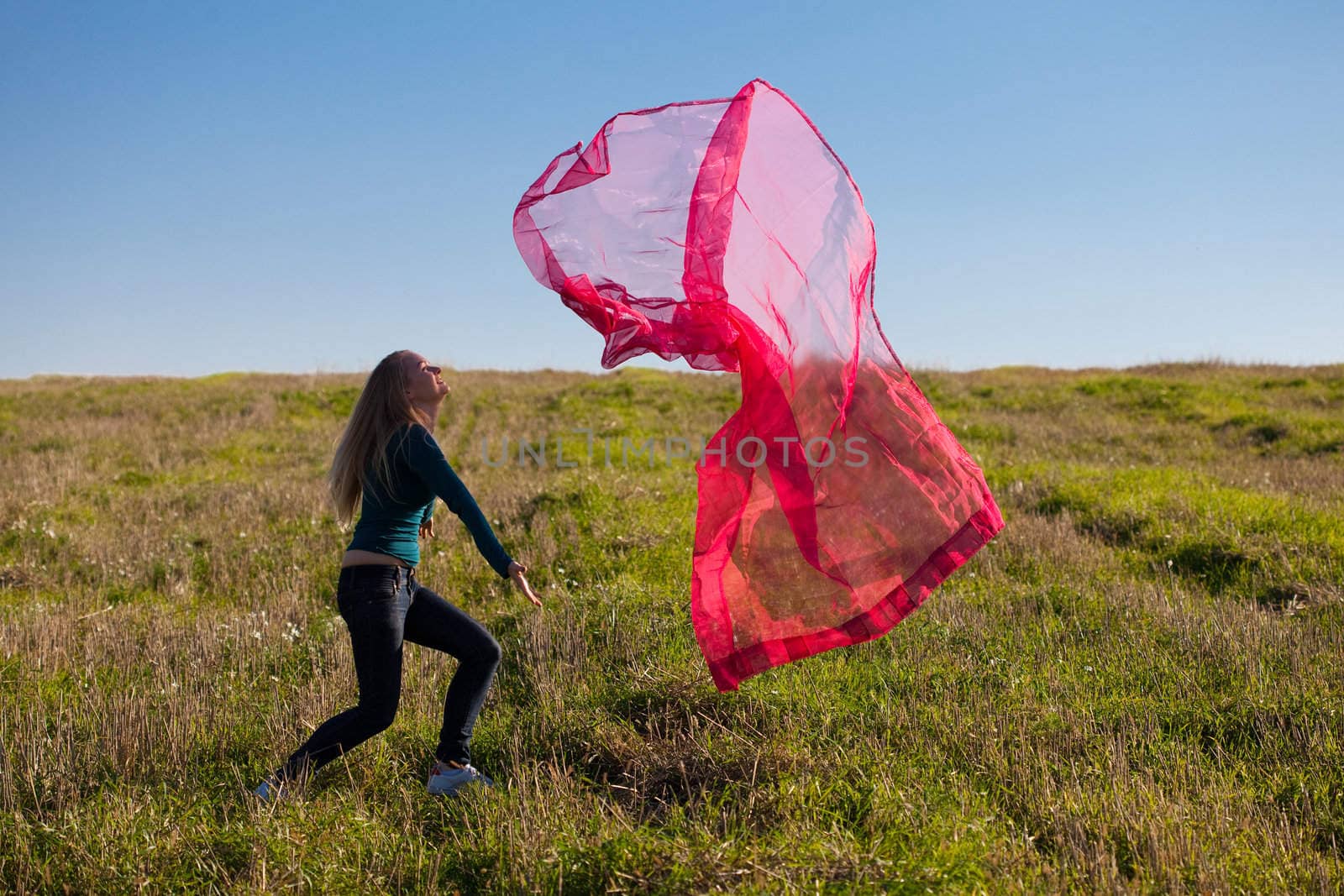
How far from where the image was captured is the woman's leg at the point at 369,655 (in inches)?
141

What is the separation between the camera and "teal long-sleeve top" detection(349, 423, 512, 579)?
3535 millimetres

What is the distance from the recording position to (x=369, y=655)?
360 centimetres

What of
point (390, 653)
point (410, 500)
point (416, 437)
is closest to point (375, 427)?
point (416, 437)

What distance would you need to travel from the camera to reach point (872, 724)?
4.16 meters

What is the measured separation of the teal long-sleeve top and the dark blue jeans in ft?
0.37

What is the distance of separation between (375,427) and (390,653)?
94 cm

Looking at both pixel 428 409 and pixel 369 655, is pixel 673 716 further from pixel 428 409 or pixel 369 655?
pixel 428 409

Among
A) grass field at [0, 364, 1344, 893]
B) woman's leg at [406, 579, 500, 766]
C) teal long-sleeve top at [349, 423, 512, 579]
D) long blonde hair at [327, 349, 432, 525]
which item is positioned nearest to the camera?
grass field at [0, 364, 1344, 893]

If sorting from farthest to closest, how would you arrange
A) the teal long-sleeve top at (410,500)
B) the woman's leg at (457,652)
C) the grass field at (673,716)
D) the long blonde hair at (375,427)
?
the woman's leg at (457,652), the long blonde hair at (375,427), the teal long-sleeve top at (410,500), the grass field at (673,716)

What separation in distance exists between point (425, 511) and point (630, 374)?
24.3 m

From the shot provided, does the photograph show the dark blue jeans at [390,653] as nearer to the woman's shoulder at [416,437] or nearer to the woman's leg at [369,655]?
the woman's leg at [369,655]

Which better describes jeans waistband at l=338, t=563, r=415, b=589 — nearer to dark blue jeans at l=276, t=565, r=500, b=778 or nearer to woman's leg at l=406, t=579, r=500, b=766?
dark blue jeans at l=276, t=565, r=500, b=778

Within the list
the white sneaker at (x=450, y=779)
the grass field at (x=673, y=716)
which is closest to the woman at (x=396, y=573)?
the white sneaker at (x=450, y=779)

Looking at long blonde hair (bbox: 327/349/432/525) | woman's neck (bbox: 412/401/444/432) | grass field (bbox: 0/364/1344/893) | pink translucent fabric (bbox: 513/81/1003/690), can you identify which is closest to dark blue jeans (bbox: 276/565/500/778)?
grass field (bbox: 0/364/1344/893)
